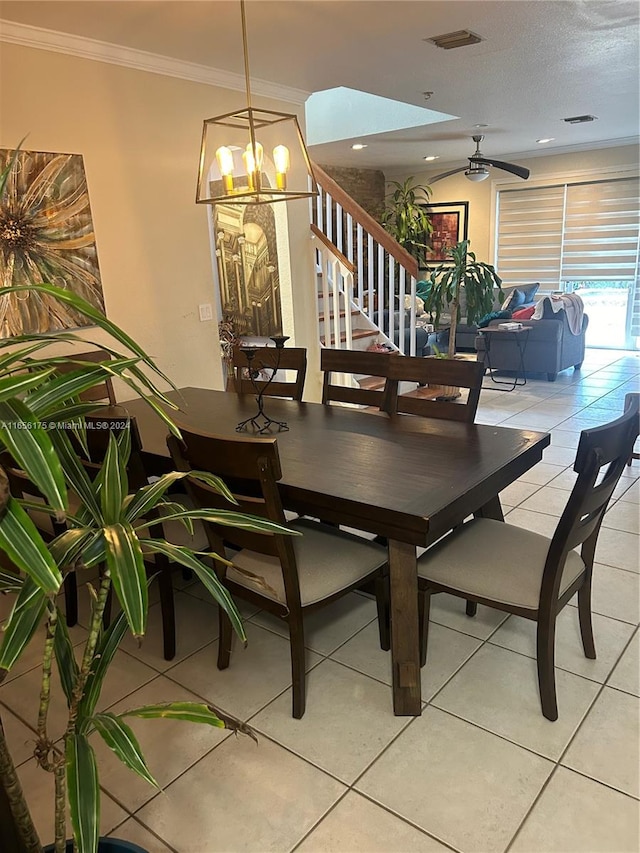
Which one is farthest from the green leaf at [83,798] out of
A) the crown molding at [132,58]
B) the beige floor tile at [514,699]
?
the crown molding at [132,58]

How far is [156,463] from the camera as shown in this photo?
90.2 inches

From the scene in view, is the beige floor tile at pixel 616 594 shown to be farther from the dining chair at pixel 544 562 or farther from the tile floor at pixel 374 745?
the dining chair at pixel 544 562

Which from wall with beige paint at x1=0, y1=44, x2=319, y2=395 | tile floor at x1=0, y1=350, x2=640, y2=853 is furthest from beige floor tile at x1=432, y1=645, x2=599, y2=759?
wall with beige paint at x1=0, y1=44, x2=319, y2=395

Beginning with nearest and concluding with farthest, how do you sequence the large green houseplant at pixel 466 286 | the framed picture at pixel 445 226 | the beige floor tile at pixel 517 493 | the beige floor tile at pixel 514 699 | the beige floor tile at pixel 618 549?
the beige floor tile at pixel 514 699
the beige floor tile at pixel 618 549
the beige floor tile at pixel 517 493
the large green houseplant at pixel 466 286
the framed picture at pixel 445 226

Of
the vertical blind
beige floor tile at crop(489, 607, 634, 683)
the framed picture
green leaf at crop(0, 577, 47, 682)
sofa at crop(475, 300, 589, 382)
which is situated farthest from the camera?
the framed picture

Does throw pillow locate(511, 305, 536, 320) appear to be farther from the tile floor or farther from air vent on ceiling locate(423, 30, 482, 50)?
the tile floor

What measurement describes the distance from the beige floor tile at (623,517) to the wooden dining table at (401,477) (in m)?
1.05

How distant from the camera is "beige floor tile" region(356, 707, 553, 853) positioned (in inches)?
61.1

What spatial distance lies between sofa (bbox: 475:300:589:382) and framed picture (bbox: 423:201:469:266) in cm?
293

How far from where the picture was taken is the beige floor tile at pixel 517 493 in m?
3.52

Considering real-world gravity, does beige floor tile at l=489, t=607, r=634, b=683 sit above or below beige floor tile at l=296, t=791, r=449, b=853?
above

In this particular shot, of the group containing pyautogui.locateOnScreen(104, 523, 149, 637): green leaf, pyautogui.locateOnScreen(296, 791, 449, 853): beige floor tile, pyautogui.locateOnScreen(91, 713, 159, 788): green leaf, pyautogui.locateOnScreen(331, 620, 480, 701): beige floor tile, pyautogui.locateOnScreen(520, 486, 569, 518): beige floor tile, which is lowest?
pyautogui.locateOnScreen(296, 791, 449, 853): beige floor tile

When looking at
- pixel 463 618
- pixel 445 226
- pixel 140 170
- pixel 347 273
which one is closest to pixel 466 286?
pixel 347 273

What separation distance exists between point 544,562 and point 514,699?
472 mm
